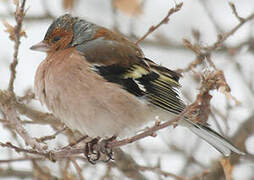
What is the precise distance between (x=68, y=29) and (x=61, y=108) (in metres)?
0.97

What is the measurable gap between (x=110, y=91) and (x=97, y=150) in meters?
0.50

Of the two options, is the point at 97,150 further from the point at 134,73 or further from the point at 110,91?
the point at 134,73

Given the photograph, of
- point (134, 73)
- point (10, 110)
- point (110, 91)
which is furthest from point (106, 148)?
point (10, 110)

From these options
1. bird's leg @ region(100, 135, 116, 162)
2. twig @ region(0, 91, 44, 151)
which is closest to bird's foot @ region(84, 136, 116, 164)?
bird's leg @ region(100, 135, 116, 162)

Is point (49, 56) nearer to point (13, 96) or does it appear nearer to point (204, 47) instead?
point (13, 96)

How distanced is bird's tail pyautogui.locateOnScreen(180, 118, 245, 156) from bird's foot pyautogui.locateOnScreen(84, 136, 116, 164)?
0.65 m

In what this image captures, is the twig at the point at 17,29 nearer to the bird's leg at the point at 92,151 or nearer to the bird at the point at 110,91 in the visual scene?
the bird at the point at 110,91

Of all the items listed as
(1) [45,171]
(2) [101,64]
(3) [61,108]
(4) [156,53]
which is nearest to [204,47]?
(2) [101,64]

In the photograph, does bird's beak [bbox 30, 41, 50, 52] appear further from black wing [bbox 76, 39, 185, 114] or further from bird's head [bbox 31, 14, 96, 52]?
black wing [bbox 76, 39, 185, 114]

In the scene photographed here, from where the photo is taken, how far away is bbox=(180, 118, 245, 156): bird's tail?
11.9 feet

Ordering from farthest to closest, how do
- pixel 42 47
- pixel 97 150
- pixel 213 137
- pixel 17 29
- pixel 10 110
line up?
1. pixel 42 47
2. pixel 97 150
3. pixel 213 137
4. pixel 10 110
5. pixel 17 29

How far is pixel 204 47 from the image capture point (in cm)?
349

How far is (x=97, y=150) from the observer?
382cm

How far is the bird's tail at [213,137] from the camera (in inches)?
143
